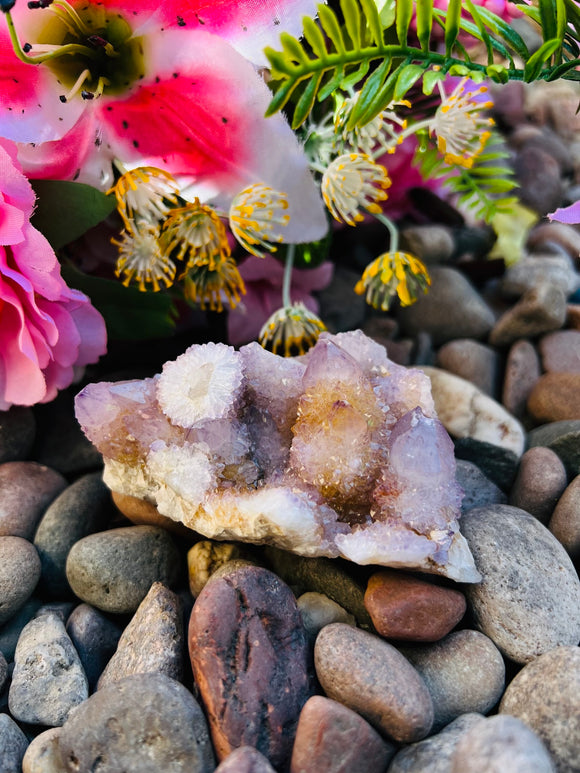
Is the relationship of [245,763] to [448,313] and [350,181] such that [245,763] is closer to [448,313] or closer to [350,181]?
[350,181]

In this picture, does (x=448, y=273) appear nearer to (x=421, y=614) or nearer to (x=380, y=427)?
(x=380, y=427)

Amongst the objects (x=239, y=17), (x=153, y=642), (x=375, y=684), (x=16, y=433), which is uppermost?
(x=239, y=17)

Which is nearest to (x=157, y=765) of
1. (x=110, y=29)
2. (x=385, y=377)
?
(x=385, y=377)

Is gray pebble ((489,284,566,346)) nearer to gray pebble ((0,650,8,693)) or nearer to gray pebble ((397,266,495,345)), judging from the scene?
gray pebble ((397,266,495,345))

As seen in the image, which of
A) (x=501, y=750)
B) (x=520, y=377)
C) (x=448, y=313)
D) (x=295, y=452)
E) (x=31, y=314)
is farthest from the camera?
(x=448, y=313)

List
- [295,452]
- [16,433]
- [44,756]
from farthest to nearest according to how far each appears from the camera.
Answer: [16,433]
[295,452]
[44,756]

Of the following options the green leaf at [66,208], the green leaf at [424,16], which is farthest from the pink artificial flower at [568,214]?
Result: the green leaf at [66,208]

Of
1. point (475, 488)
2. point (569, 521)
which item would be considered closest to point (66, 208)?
point (475, 488)
